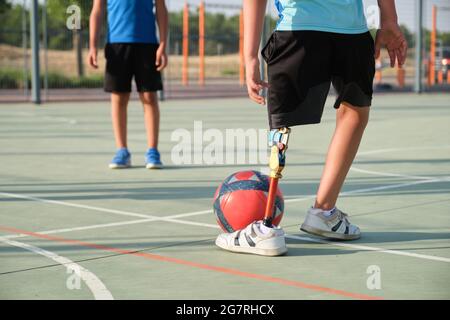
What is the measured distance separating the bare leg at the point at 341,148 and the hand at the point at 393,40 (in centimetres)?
37

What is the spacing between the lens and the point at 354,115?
518 centimetres

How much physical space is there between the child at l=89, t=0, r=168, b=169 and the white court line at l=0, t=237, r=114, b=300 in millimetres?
3473

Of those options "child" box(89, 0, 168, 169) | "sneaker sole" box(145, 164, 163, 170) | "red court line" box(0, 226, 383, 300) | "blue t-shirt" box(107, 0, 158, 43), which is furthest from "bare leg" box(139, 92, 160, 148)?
"red court line" box(0, 226, 383, 300)

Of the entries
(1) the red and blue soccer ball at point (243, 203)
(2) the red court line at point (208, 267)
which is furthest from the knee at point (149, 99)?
(1) the red and blue soccer ball at point (243, 203)

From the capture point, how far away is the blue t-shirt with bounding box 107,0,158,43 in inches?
341

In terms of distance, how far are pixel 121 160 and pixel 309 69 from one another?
4017 mm

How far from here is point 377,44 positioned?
5.27 meters

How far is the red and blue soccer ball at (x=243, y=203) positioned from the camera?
5129 mm

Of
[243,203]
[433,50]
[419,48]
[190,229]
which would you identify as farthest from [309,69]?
[433,50]

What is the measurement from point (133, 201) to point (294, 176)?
194 cm

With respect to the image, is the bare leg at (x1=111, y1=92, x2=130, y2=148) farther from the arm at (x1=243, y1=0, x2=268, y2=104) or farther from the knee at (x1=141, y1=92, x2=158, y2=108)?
the arm at (x1=243, y1=0, x2=268, y2=104)

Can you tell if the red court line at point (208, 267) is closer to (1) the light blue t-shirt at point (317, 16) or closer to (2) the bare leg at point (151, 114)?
(1) the light blue t-shirt at point (317, 16)
